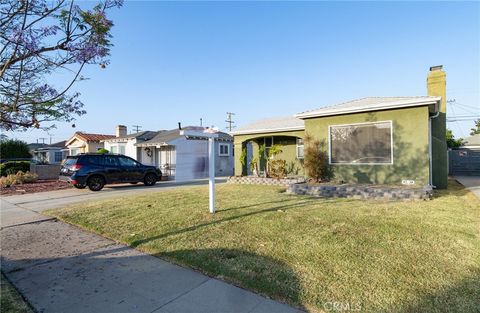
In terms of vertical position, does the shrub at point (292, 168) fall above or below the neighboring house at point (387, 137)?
below

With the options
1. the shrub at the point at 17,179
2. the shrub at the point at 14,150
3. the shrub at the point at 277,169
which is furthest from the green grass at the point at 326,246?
the shrub at the point at 14,150

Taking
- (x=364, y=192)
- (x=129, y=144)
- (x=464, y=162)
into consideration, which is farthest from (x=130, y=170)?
(x=464, y=162)

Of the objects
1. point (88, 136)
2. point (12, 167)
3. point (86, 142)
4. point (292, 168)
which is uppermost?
point (88, 136)

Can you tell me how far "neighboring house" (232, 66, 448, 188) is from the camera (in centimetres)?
933

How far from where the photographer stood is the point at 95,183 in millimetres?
12742

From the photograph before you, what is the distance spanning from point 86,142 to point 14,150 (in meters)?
9.33

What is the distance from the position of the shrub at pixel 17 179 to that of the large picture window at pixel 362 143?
57.1ft

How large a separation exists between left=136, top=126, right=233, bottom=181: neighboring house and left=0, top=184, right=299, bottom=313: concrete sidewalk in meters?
15.4

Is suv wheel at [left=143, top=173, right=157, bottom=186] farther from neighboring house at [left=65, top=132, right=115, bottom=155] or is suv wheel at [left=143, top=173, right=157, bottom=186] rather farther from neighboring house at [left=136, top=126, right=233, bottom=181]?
neighboring house at [left=65, top=132, right=115, bottom=155]

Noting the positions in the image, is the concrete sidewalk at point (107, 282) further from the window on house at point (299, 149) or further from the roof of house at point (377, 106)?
the window on house at point (299, 149)

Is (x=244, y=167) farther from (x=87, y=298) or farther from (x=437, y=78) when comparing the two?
(x=87, y=298)

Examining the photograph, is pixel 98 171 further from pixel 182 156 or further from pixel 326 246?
pixel 326 246

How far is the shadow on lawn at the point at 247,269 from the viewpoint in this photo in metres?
2.96

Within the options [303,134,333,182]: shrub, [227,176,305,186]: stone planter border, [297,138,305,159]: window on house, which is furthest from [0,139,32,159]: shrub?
[303,134,333,182]: shrub
